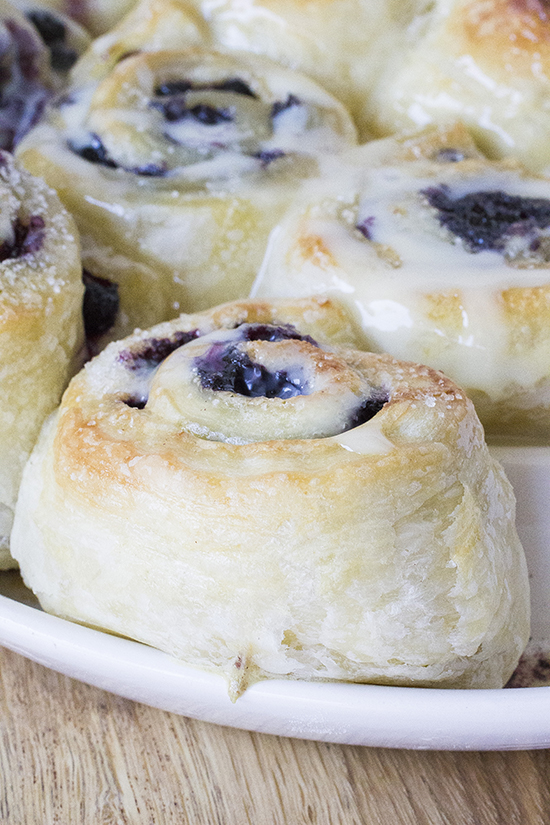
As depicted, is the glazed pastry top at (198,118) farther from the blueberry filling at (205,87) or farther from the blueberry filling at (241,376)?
the blueberry filling at (241,376)

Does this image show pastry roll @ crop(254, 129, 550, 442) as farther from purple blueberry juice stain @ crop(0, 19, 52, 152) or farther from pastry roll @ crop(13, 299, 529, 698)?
purple blueberry juice stain @ crop(0, 19, 52, 152)

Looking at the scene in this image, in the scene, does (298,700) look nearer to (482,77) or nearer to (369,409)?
(369,409)

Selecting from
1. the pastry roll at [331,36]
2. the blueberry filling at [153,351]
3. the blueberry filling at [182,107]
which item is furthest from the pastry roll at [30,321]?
the pastry roll at [331,36]

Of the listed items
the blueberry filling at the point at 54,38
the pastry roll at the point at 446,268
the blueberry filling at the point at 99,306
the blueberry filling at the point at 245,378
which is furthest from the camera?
the blueberry filling at the point at 54,38

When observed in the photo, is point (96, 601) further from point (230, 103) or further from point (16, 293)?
point (230, 103)

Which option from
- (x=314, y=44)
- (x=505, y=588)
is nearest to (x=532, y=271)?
(x=505, y=588)

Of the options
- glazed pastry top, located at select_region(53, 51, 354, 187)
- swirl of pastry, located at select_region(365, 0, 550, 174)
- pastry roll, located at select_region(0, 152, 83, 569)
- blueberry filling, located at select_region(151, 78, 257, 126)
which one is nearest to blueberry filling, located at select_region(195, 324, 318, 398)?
pastry roll, located at select_region(0, 152, 83, 569)

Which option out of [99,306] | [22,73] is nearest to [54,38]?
[22,73]
